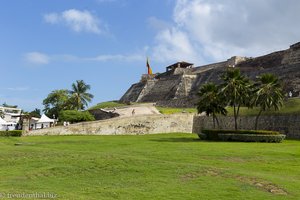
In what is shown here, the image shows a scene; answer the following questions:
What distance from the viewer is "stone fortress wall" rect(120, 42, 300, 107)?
159ft

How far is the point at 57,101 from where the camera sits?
6656cm

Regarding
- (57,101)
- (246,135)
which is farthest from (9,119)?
(246,135)

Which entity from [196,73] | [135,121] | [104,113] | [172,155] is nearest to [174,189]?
[172,155]

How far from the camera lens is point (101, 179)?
42.3 feet

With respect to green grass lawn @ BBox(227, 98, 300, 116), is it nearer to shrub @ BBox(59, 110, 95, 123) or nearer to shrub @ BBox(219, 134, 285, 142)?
shrub @ BBox(219, 134, 285, 142)

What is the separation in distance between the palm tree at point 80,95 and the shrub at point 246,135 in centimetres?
3511

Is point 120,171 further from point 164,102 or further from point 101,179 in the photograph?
point 164,102

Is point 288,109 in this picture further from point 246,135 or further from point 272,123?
point 246,135

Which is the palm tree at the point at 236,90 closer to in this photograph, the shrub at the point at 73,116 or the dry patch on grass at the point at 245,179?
the dry patch on grass at the point at 245,179

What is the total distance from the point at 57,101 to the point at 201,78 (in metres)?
24.6

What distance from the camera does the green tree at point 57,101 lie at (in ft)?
213

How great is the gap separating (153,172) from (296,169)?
5.86 m

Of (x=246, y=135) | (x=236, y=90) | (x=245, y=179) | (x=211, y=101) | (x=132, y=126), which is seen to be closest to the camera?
(x=245, y=179)

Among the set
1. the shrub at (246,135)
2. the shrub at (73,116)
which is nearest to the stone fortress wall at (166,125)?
the shrub at (246,135)
